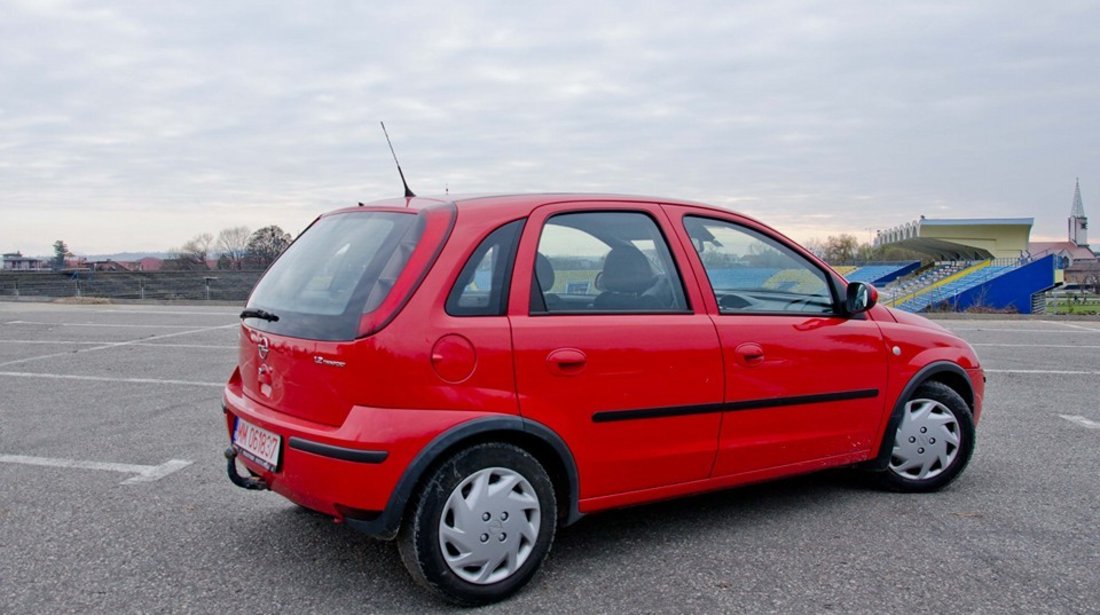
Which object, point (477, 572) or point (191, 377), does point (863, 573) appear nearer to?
point (477, 572)

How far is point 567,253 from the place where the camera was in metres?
3.72

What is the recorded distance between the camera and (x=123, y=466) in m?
5.38

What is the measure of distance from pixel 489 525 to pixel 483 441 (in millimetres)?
315

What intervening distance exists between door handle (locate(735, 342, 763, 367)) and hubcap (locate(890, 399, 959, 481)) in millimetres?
1156

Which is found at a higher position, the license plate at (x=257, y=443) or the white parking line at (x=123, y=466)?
the license plate at (x=257, y=443)

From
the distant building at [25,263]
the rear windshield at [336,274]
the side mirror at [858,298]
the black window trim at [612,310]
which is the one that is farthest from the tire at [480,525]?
the distant building at [25,263]

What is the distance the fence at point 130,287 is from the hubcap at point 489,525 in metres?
26.2

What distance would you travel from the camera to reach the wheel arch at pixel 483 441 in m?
3.17

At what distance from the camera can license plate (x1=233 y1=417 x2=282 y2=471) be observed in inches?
137

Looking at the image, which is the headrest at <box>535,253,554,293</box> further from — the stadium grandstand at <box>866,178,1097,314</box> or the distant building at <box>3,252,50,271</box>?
the distant building at <box>3,252,50,271</box>

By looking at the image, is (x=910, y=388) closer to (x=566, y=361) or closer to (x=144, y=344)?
(x=566, y=361)

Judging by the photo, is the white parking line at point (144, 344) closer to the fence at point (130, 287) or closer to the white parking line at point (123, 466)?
the white parking line at point (123, 466)

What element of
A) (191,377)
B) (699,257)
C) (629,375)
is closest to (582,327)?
(629,375)

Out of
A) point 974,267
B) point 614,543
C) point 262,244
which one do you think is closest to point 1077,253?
point 974,267
